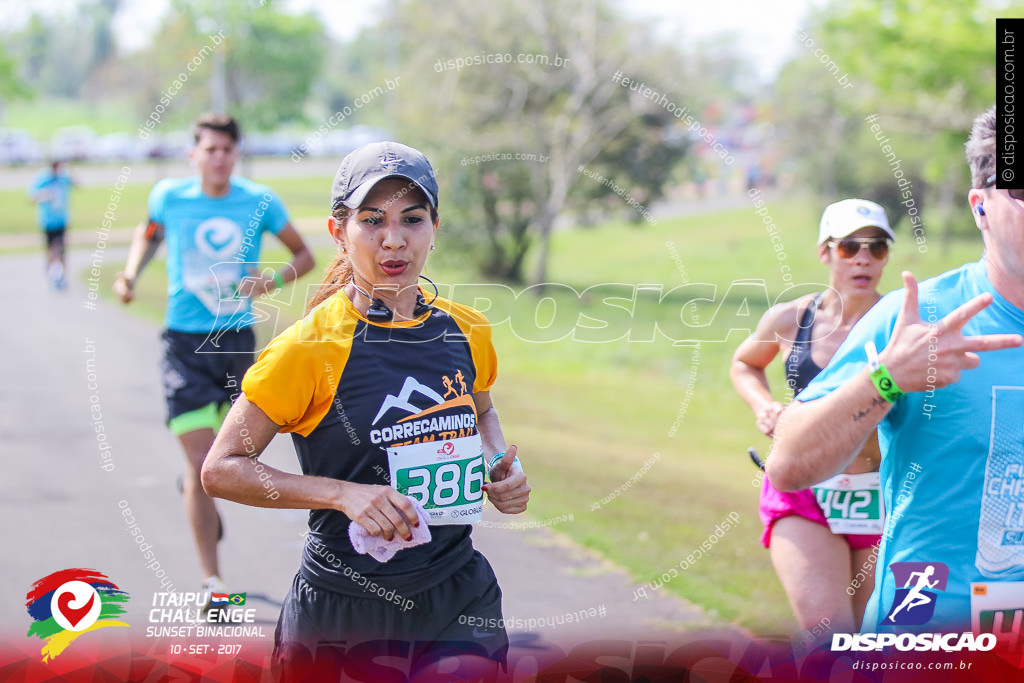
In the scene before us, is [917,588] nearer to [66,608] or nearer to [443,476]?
[443,476]

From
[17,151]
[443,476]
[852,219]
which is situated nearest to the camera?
[443,476]

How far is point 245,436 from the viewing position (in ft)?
8.09

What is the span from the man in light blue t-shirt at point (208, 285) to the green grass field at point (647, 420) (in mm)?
1120

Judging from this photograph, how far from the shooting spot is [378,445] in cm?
256

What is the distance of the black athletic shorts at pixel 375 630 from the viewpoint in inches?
103

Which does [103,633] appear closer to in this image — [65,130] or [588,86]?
[588,86]

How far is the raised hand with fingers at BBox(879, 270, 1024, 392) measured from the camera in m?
2.03

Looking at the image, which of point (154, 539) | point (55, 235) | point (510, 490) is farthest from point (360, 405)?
point (55, 235)

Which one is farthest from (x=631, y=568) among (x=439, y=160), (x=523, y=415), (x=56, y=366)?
(x=439, y=160)

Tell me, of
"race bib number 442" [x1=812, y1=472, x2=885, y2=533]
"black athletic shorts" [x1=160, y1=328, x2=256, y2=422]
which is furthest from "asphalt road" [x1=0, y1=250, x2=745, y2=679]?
"race bib number 442" [x1=812, y1=472, x2=885, y2=533]

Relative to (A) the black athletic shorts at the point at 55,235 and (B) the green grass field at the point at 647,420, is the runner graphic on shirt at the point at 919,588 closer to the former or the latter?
(B) the green grass field at the point at 647,420

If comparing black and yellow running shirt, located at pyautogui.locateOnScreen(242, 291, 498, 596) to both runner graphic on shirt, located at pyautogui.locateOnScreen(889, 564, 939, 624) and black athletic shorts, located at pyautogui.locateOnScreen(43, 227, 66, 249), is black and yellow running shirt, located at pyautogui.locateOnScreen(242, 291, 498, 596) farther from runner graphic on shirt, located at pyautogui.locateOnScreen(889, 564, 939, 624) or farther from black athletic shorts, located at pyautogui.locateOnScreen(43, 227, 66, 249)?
black athletic shorts, located at pyautogui.locateOnScreen(43, 227, 66, 249)

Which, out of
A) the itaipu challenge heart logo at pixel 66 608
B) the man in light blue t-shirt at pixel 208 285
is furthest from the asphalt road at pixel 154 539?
the man in light blue t-shirt at pixel 208 285

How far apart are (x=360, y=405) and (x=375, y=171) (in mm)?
580
